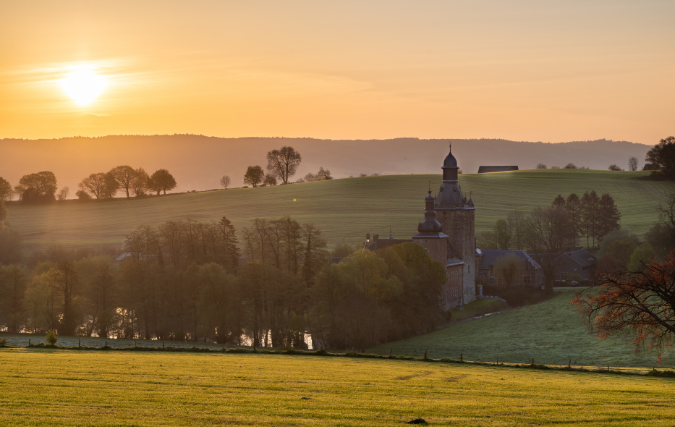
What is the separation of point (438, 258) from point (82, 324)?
39907mm

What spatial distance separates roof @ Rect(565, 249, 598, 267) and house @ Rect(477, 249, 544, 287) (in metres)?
5.65

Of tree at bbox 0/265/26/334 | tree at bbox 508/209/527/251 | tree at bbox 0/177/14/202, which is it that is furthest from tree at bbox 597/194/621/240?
tree at bbox 0/177/14/202

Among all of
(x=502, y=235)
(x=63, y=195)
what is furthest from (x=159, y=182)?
(x=502, y=235)

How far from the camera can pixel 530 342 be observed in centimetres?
5688

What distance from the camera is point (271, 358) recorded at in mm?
37281

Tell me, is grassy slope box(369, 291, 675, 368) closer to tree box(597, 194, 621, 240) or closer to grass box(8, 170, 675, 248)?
tree box(597, 194, 621, 240)

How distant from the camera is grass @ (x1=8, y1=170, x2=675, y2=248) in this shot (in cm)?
11594

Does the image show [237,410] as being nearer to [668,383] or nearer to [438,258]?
[668,383]

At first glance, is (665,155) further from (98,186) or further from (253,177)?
(98,186)

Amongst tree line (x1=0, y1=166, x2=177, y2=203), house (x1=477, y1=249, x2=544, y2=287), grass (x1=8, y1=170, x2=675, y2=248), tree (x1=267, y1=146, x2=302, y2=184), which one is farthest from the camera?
tree (x1=267, y1=146, x2=302, y2=184)

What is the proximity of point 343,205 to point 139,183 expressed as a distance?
5067cm

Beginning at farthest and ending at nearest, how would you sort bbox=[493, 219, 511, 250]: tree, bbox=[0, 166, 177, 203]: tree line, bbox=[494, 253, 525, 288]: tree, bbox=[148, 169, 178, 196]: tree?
1. bbox=[148, 169, 178, 196]: tree
2. bbox=[0, 166, 177, 203]: tree line
3. bbox=[493, 219, 511, 250]: tree
4. bbox=[494, 253, 525, 288]: tree

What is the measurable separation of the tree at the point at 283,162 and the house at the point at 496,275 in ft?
260

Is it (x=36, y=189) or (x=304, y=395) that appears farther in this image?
(x=36, y=189)
